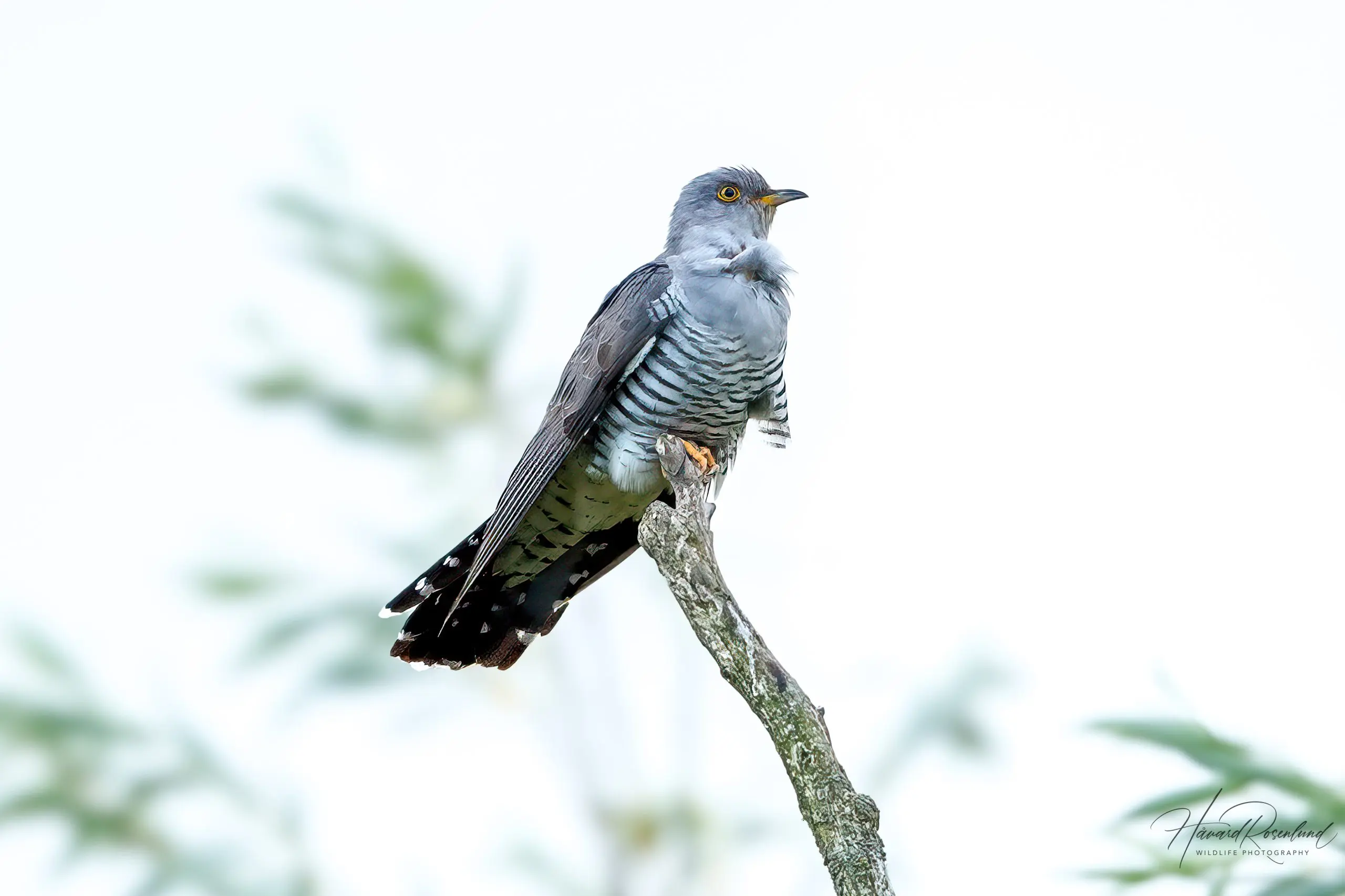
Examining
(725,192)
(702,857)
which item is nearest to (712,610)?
(725,192)

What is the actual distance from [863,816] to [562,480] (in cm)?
179

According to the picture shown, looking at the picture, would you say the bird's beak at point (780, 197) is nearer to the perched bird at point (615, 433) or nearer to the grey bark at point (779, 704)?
the perched bird at point (615, 433)

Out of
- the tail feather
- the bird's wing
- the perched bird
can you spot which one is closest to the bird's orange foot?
the perched bird

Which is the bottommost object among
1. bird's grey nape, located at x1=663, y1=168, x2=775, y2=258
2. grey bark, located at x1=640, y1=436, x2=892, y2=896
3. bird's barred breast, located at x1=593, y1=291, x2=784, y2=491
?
grey bark, located at x1=640, y1=436, x2=892, y2=896

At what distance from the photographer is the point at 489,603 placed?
3.79m

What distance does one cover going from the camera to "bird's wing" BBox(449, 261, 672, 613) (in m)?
3.46

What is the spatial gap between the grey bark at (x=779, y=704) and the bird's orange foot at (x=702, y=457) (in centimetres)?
78

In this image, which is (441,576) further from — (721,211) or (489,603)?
(721,211)

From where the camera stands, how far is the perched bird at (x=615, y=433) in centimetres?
347

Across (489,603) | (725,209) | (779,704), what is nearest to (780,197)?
(725,209)

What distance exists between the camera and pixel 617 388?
139 inches

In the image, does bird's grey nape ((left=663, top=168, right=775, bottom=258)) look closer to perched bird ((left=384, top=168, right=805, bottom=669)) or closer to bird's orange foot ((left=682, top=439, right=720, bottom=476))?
perched bird ((left=384, top=168, right=805, bottom=669))

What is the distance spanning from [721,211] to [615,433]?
3.01 ft

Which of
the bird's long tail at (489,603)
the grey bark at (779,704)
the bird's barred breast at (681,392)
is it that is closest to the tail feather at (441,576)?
the bird's long tail at (489,603)
